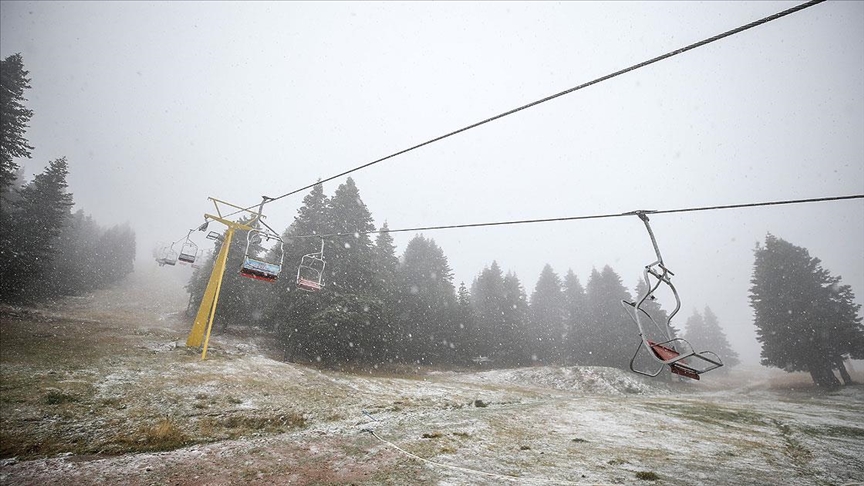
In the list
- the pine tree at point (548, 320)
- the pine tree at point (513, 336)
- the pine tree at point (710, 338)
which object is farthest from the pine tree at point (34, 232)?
the pine tree at point (710, 338)

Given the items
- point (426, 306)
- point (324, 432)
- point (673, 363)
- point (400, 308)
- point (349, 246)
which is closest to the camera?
point (673, 363)

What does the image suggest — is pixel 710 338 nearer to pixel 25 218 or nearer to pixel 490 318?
pixel 490 318

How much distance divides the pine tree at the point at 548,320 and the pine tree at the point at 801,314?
22.2m

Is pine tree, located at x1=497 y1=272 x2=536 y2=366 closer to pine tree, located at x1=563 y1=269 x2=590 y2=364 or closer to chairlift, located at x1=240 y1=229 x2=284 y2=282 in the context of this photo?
pine tree, located at x1=563 y1=269 x2=590 y2=364

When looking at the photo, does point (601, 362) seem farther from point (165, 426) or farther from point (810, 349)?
point (165, 426)

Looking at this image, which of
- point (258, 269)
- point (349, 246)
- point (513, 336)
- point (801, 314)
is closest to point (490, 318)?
point (513, 336)

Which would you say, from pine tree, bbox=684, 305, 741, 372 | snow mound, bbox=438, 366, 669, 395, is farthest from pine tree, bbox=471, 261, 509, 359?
pine tree, bbox=684, 305, 741, 372

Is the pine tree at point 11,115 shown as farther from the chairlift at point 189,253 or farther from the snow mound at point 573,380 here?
the snow mound at point 573,380

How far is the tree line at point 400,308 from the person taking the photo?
25.2 metres

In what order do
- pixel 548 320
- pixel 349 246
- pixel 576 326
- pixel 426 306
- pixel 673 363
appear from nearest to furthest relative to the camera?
pixel 673 363 → pixel 349 246 → pixel 426 306 → pixel 576 326 → pixel 548 320

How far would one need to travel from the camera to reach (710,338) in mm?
70812

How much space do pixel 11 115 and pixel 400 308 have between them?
3194 centimetres

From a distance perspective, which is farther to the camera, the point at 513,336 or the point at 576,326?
the point at 576,326

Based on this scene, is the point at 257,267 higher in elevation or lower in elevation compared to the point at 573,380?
higher
